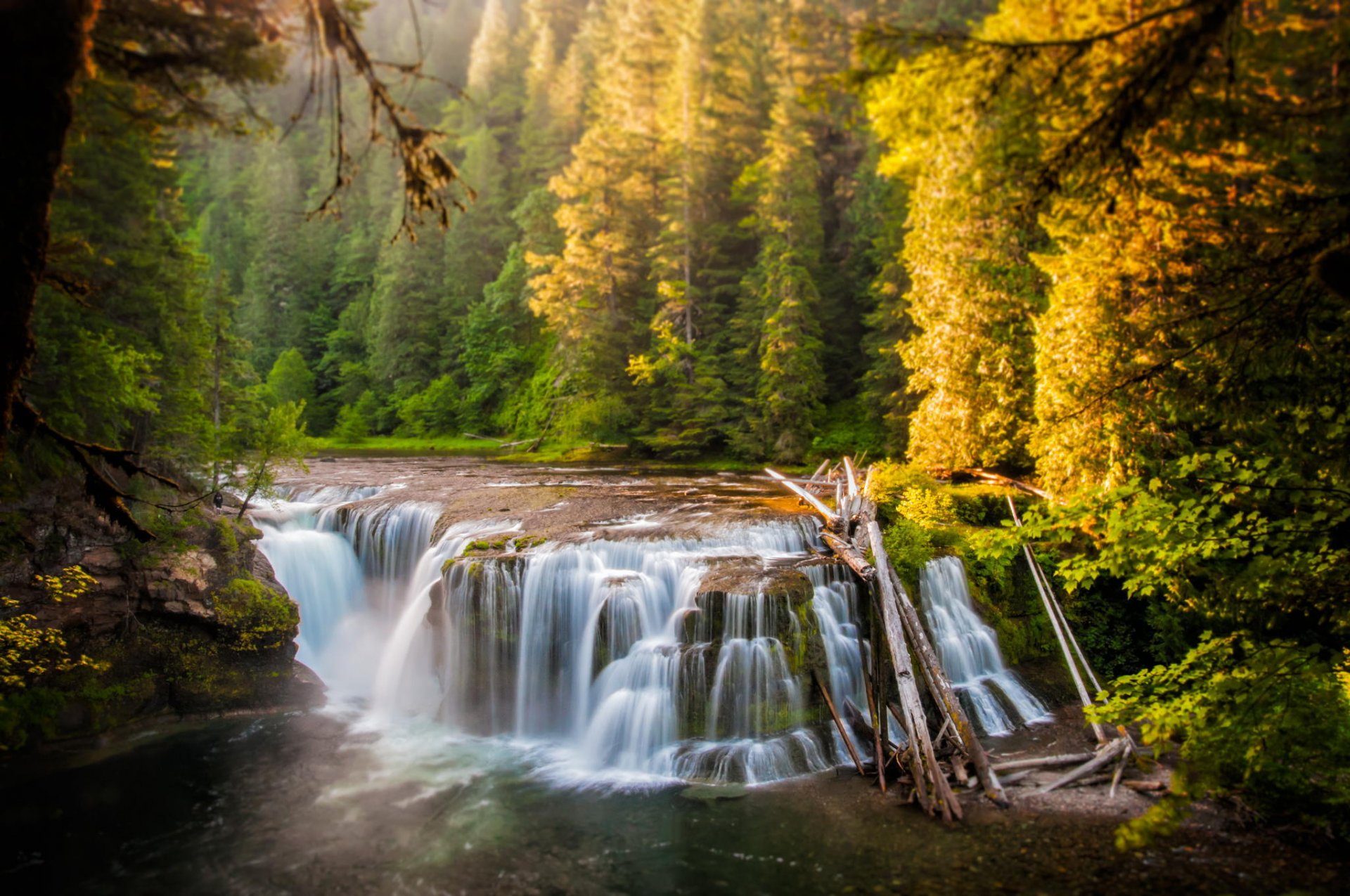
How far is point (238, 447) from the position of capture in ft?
43.5

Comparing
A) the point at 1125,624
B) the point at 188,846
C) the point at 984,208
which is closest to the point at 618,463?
the point at 1125,624

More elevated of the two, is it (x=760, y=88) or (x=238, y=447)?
(x=760, y=88)

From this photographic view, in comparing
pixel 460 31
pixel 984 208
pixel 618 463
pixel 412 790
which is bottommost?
pixel 412 790

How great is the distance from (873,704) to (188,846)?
8.02 meters

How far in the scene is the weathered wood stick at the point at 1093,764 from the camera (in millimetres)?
7590

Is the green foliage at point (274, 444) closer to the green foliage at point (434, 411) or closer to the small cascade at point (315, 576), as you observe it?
the small cascade at point (315, 576)

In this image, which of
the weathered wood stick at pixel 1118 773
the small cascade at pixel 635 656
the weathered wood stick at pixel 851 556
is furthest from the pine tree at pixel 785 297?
the weathered wood stick at pixel 1118 773

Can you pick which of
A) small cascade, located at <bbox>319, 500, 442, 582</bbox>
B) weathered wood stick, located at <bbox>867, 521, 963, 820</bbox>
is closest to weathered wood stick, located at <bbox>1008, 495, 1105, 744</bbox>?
weathered wood stick, located at <bbox>867, 521, 963, 820</bbox>

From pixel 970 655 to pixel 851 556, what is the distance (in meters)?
2.44

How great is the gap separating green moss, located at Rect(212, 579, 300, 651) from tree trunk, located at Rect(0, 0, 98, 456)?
992cm

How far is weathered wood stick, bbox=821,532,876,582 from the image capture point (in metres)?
10.2

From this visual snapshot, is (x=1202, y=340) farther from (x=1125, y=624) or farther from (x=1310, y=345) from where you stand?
(x=1125, y=624)

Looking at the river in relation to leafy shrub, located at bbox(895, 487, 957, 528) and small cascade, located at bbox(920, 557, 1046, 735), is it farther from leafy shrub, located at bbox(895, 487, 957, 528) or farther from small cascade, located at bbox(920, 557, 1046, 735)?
leafy shrub, located at bbox(895, 487, 957, 528)

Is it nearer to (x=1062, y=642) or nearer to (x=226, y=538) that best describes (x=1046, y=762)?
(x=1062, y=642)
